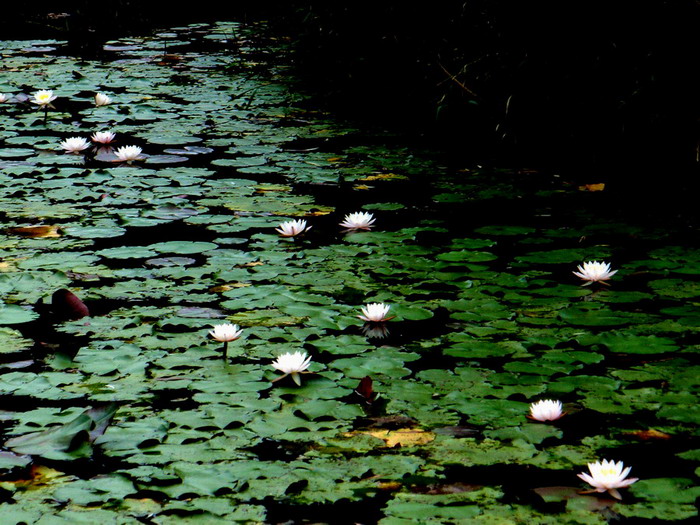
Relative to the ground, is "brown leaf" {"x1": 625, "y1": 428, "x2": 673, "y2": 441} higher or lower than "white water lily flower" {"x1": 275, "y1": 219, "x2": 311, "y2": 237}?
lower

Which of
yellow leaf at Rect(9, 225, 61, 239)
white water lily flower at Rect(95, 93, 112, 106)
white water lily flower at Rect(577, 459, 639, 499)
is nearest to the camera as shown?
white water lily flower at Rect(577, 459, 639, 499)

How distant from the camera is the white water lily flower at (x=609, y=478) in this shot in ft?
4.55

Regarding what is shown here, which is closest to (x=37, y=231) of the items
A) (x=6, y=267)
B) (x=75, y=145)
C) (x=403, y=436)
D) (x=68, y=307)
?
(x=6, y=267)

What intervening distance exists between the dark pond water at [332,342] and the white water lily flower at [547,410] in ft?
0.07

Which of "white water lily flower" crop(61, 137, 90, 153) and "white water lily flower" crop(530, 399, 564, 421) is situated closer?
"white water lily flower" crop(530, 399, 564, 421)

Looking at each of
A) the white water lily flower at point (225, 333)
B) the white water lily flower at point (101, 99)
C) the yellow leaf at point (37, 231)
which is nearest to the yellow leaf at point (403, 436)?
the white water lily flower at point (225, 333)

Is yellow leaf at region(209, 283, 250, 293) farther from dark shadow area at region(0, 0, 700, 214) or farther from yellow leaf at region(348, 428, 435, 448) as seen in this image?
dark shadow area at region(0, 0, 700, 214)

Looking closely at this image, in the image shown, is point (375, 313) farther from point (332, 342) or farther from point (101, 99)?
point (101, 99)

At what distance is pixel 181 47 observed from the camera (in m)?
6.45

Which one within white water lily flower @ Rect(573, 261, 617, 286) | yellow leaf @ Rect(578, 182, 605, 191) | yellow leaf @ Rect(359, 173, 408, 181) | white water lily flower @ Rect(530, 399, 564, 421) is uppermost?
yellow leaf @ Rect(359, 173, 408, 181)

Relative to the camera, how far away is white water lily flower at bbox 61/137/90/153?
11.8 feet

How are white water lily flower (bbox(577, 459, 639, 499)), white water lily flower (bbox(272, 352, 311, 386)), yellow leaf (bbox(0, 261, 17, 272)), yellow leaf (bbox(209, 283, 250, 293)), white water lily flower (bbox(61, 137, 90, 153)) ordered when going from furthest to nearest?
white water lily flower (bbox(61, 137, 90, 153)) < yellow leaf (bbox(0, 261, 17, 272)) < yellow leaf (bbox(209, 283, 250, 293)) < white water lily flower (bbox(272, 352, 311, 386)) < white water lily flower (bbox(577, 459, 639, 499))

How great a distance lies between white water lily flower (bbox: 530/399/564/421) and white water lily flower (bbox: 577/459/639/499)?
206 millimetres

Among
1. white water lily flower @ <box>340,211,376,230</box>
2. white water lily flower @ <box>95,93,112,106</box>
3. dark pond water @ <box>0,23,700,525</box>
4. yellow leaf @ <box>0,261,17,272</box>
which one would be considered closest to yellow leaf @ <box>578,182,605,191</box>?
dark pond water @ <box>0,23,700,525</box>
